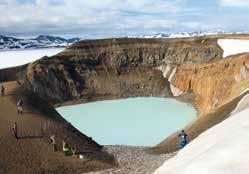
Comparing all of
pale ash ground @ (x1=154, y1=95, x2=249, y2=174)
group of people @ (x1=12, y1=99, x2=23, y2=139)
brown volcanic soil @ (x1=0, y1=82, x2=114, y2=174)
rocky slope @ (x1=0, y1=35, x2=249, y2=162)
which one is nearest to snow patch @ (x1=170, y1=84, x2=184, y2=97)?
rocky slope @ (x1=0, y1=35, x2=249, y2=162)

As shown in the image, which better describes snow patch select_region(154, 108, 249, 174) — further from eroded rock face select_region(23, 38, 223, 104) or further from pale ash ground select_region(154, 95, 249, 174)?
eroded rock face select_region(23, 38, 223, 104)

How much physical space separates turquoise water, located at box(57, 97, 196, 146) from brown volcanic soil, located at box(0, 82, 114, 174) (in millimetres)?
14008

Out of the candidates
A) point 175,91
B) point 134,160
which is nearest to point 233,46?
point 175,91

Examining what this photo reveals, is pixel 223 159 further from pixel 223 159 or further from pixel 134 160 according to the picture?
pixel 134 160

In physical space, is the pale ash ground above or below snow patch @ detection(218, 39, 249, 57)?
above

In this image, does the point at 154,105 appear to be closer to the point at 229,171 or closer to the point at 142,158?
the point at 142,158

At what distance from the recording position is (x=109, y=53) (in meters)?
102

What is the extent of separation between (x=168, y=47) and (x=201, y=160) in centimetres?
9775

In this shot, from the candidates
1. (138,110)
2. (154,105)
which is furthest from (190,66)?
(138,110)

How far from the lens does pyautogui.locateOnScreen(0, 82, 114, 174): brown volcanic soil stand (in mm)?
29500

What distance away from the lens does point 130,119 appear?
6600cm

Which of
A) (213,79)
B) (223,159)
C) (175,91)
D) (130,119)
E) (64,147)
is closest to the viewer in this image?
(223,159)

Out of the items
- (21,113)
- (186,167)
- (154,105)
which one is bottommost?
(154,105)

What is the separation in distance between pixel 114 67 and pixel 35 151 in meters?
69.2
